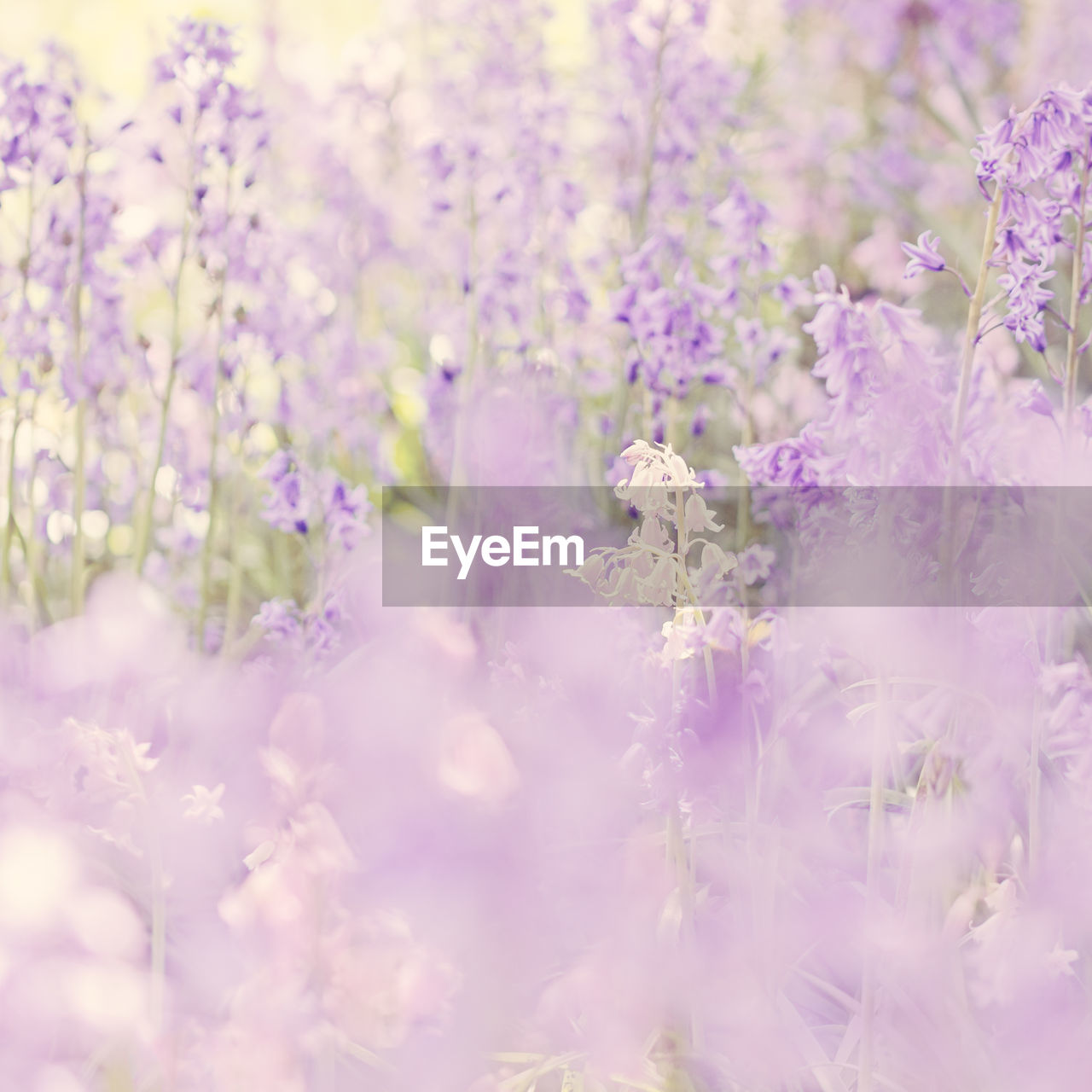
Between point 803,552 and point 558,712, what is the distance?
0.49 m

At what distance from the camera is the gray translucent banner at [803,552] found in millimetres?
1083

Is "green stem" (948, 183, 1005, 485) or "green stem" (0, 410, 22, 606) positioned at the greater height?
"green stem" (948, 183, 1005, 485)

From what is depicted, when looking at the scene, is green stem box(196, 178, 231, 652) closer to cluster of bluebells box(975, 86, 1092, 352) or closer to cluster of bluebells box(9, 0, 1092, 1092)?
cluster of bluebells box(9, 0, 1092, 1092)

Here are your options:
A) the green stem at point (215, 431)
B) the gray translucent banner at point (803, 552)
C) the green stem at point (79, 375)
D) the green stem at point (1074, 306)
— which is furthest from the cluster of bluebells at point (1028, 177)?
the green stem at point (79, 375)

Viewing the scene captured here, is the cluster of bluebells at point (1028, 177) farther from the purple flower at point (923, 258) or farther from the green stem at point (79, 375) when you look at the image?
the green stem at point (79, 375)

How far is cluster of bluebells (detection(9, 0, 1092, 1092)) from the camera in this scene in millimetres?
1096

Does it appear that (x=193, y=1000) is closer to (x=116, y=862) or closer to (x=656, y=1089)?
(x=116, y=862)

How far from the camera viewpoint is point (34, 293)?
6.95ft

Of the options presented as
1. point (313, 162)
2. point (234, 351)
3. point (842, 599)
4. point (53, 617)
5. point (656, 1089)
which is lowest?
point (656, 1089)

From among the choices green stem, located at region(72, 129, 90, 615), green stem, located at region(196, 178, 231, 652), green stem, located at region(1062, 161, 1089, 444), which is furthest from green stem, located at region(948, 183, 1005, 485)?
green stem, located at region(72, 129, 90, 615)

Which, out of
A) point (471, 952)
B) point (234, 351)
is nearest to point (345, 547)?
point (234, 351)

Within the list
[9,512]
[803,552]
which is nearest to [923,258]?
[803,552]

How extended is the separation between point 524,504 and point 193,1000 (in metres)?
0.96

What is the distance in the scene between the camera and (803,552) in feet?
5.63
